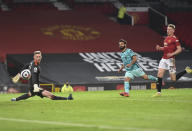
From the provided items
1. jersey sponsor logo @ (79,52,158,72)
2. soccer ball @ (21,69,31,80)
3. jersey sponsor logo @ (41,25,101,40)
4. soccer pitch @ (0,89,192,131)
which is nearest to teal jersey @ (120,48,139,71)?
soccer ball @ (21,69,31,80)

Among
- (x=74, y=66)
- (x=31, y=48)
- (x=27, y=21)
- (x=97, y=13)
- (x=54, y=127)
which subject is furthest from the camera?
(x=97, y=13)

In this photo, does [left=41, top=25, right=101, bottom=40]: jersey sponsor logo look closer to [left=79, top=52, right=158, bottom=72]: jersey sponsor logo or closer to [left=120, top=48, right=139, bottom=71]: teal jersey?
[left=79, top=52, right=158, bottom=72]: jersey sponsor logo

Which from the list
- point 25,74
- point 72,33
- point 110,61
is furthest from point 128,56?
point 72,33

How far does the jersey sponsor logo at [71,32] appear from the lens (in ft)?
113

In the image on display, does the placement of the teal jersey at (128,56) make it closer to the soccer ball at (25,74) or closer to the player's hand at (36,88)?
the player's hand at (36,88)

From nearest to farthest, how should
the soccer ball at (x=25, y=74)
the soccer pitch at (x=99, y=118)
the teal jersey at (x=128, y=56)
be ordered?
the soccer pitch at (x=99, y=118), the soccer ball at (x=25, y=74), the teal jersey at (x=128, y=56)

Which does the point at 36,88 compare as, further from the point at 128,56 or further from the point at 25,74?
the point at 128,56

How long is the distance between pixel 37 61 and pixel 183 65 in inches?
593

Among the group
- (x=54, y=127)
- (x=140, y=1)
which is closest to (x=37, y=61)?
(x=54, y=127)

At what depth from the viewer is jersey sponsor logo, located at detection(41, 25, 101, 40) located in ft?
113

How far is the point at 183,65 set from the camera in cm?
2997

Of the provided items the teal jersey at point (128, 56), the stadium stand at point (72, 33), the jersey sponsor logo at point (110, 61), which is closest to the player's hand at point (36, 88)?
the teal jersey at point (128, 56)

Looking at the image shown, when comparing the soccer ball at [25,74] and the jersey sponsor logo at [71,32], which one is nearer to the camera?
the soccer ball at [25,74]

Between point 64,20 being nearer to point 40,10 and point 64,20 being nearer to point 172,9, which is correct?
point 40,10
